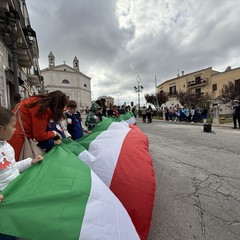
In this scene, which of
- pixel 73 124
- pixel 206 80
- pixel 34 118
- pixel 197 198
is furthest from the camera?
pixel 206 80

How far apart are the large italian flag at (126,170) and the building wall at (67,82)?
75.6 metres

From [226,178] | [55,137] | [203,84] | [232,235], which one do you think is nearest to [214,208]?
[232,235]

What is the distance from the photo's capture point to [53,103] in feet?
7.66

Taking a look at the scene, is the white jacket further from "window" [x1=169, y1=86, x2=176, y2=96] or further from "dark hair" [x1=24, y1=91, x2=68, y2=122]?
"window" [x1=169, y1=86, x2=176, y2=96]

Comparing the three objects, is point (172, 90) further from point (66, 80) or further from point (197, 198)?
point (197, 198)

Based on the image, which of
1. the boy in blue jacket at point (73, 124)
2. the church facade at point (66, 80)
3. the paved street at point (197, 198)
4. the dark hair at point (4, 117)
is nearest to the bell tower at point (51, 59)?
the church facade at point (66, 80)

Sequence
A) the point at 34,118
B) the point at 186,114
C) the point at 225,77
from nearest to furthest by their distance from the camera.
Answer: the point at 34,118 < the point at 186,114 < the point at 225,77

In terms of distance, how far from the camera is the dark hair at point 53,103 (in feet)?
7.41

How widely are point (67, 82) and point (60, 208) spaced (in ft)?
270

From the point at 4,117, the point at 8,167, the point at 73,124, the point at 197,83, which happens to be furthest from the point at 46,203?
the point at 197,83

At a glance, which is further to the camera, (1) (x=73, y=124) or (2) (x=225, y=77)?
(2) (x=225, y=77)

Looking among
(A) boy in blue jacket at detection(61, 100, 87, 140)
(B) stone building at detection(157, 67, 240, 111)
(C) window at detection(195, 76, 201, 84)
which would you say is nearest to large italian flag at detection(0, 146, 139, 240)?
(A) boy in blue jacket at detection(61, 100, 87, 140)

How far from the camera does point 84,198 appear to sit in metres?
1.48

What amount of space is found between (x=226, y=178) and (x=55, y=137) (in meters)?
3.50
